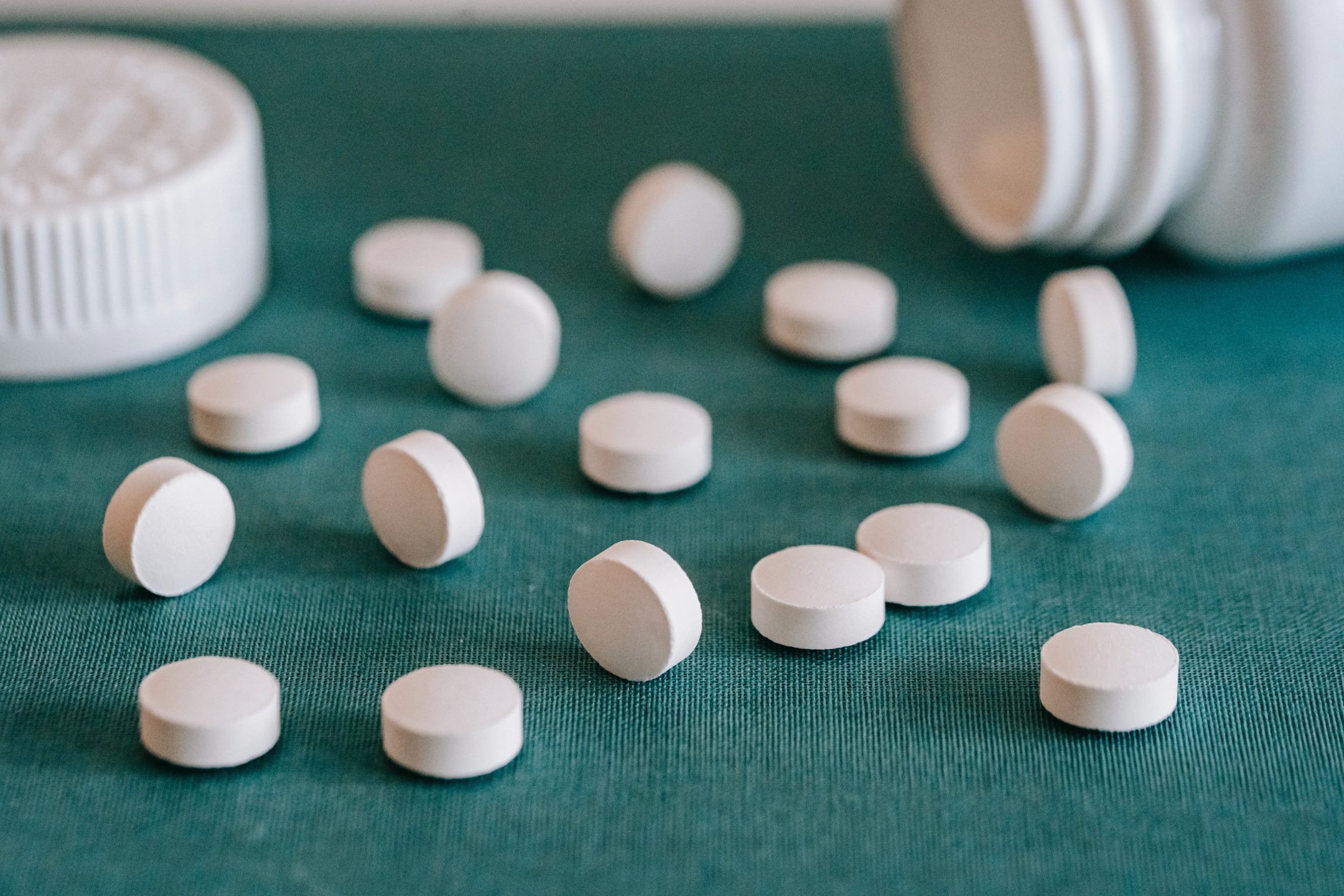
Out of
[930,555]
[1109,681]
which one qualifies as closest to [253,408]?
[930,555]

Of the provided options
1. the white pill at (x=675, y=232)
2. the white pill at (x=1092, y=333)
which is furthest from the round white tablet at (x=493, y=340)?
the white pill at (x=1092, y=333)

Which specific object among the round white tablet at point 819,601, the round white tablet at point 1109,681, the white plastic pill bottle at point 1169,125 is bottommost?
the round white tablet at point 819,601

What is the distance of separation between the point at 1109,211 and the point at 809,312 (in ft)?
0.94

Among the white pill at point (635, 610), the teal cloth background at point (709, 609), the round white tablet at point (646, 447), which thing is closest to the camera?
the teal cloth background at point (709, 609)

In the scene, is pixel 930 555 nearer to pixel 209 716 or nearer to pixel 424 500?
→ pixel 424 500

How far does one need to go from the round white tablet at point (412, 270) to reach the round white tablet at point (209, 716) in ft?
1.82

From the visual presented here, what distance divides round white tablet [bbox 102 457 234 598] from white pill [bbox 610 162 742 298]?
0.52 m

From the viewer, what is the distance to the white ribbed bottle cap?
125 cm

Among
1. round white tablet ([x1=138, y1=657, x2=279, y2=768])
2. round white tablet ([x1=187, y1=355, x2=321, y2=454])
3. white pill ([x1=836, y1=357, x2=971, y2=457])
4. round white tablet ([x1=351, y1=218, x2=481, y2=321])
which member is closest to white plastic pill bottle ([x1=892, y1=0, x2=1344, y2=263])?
white pill ([x1=836, y1=357, x2=971, y2=457])

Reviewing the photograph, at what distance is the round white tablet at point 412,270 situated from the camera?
4.58 ft

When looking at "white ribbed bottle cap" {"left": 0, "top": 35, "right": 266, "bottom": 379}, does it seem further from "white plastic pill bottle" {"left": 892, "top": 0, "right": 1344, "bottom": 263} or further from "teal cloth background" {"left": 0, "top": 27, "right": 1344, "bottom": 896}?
"white plastic pill bottle" {"left": 892, "top": 0, "right": 1344, "bottom": 263}

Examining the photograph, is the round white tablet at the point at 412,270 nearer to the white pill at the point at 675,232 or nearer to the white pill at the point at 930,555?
the white pill at the point at 675,232

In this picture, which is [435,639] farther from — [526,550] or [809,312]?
[809,312]

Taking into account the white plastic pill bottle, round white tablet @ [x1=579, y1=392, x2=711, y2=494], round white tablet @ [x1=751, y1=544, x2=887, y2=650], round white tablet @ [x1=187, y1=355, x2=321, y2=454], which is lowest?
round white tablet @ [x1=187, y1=355, x2=321, y2=454]
